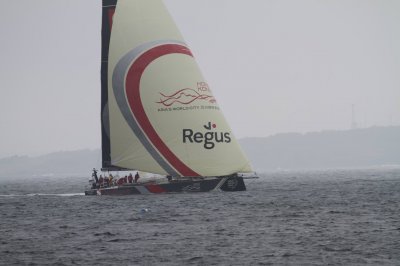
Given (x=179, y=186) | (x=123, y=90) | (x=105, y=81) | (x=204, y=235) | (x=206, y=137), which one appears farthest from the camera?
(x=105, y=81)

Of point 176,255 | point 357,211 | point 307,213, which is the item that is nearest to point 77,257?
point 176,255

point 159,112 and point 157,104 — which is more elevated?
point 157,104

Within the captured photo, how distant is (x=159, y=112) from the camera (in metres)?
57.3

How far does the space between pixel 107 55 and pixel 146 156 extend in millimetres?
9378

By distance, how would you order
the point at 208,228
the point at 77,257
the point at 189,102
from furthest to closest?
the point at 189,102, the point at 208,228, the point at 77,257

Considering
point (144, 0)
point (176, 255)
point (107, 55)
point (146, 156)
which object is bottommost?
point (176, 255)

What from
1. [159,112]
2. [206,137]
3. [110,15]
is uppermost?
[110,15]

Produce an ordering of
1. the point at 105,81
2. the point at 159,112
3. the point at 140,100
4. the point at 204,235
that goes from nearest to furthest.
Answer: the point at 204,235 < the point at 159,112 < the point at 140,100 < the point at 105,81

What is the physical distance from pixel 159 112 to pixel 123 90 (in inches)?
145

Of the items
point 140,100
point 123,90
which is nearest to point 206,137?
point 140,100

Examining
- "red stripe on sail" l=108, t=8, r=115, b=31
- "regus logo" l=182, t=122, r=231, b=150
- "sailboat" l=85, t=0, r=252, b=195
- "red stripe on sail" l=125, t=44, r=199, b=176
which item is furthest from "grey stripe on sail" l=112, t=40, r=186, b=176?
"red stripe on sail" l=108, t=8, r=115, b=31

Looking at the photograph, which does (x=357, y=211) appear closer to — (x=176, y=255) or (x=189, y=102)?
(x=189, y=102)

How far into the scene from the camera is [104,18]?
59812mm

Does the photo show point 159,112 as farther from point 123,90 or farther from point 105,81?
point 105,81
